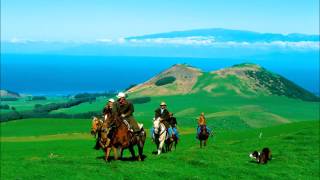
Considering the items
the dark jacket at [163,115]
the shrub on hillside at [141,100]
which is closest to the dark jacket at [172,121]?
the dark jacket at [163,115]

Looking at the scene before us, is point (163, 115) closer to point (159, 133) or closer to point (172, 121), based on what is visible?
point (159, 133)

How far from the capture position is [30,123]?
104 meters

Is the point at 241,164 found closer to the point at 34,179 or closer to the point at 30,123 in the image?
the point at 34,179

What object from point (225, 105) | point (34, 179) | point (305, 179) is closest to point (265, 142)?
point (305, 179)

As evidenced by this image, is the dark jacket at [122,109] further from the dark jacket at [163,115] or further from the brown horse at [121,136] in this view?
the dark jacket at [163,115]

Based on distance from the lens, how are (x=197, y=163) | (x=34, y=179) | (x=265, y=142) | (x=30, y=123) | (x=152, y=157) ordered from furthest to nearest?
(x=30, y=123) → (x=265, y=142) → (x=152, y=157) → (x=197, y=163) → (x=34, y=179)

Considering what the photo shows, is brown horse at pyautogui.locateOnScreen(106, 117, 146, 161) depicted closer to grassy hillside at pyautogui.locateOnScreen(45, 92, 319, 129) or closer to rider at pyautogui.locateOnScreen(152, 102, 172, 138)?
rider at pyautogui.locateOnScreen(152, 102, 172, 138)

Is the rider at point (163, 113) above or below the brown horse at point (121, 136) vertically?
above

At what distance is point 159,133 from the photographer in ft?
120

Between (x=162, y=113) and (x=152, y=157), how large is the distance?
3.36 m

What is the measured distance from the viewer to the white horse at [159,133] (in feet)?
119

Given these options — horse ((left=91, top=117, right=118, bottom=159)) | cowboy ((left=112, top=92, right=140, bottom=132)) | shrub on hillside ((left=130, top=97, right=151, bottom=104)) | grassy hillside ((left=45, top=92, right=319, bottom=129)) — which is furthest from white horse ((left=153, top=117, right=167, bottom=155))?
shrub on hillside ((left=130, top=97, right=151, bottom=104))

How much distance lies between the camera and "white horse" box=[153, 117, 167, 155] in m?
36.2

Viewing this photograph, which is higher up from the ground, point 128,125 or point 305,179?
point 128,125
